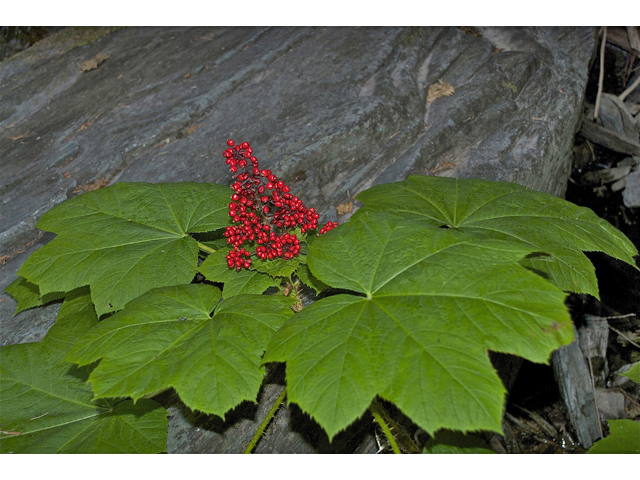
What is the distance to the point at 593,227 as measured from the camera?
7.45ft

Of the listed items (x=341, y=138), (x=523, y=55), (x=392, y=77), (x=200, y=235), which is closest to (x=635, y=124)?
(x=523, y=55)

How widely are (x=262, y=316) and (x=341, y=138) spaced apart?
2.53 metres

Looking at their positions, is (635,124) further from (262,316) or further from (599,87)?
(262,316)

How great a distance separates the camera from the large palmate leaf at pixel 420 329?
1451 millimetres

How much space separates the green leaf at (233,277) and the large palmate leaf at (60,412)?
0.59 metres

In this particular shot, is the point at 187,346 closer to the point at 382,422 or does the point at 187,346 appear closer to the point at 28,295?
the point at 382,422

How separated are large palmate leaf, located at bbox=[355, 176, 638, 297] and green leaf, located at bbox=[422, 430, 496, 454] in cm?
75

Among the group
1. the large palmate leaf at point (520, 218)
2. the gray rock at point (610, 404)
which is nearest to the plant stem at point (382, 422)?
the large palmate leaf at point (520, 218)

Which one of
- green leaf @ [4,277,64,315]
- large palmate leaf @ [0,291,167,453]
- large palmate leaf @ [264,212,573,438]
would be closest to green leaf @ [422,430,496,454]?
large palmate leaf @ [264,212,573,438]

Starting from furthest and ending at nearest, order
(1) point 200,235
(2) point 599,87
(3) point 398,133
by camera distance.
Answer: (2) point 599,87 < (3) point 398,133 < (1) point 200,235

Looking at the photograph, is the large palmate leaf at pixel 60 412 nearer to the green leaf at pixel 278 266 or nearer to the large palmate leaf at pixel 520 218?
the green leaf at pixel 278 266

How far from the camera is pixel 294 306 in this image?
2406 millimetres

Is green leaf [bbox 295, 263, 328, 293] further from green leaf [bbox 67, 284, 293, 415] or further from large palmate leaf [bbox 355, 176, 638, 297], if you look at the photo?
large palmate leaf [bbox 355, 176, 638, 297]

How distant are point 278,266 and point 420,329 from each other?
0.75m
